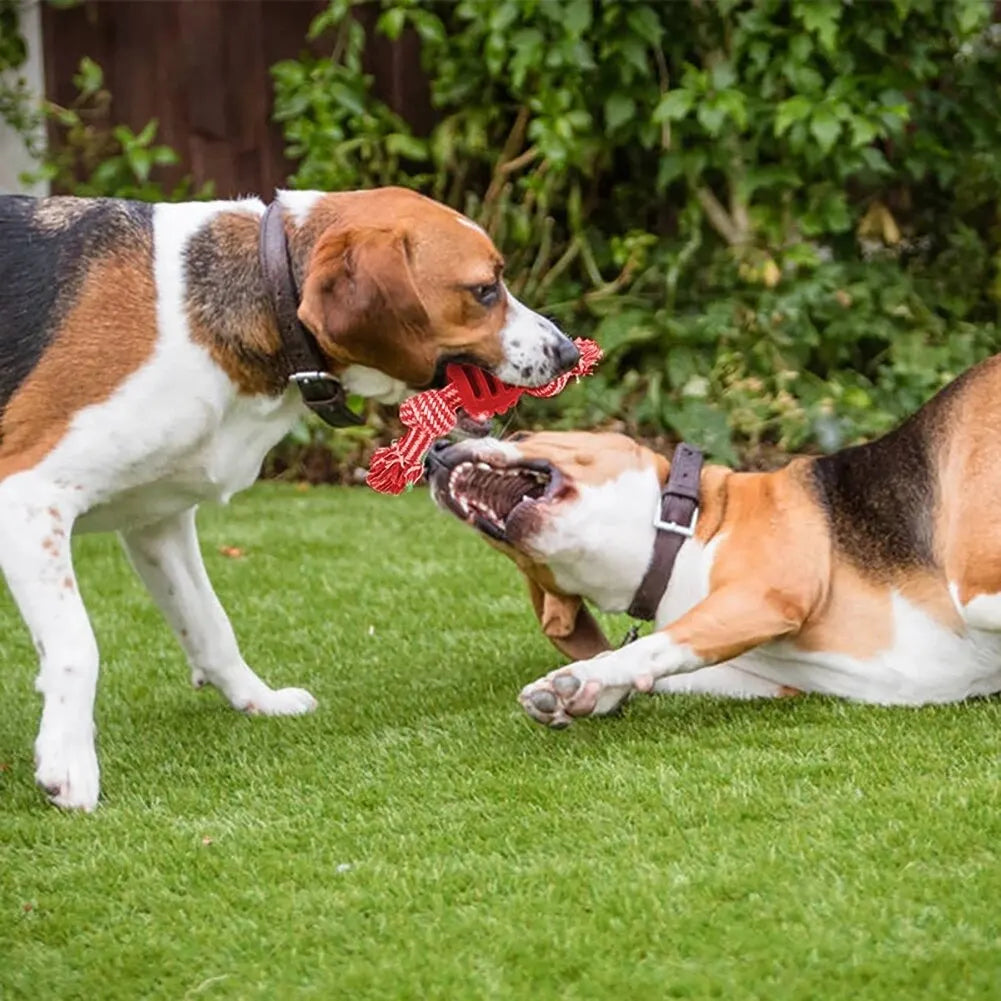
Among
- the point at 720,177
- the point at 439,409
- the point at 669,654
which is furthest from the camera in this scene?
the point at 720,177

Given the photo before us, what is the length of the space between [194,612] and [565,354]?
1.16m

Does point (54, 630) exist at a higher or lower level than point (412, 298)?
lower

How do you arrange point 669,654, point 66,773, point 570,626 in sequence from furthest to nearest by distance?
point 570,626 → point 669,654 → point 66,773

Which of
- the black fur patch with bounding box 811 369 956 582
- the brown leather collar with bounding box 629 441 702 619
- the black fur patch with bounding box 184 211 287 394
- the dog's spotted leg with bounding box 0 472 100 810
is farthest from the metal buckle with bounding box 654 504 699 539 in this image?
the dog's spotted leg with bounding box 0 472 100 810

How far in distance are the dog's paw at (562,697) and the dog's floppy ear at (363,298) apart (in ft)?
2.49

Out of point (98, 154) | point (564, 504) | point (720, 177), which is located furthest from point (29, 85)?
point (564, 504)

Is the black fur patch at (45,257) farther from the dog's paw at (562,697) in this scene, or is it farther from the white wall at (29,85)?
the white wall at (29,85)

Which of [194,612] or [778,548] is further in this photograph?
[194,612]

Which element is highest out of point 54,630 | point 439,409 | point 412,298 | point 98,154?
point 412,298

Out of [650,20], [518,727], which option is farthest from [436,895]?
[650,20]

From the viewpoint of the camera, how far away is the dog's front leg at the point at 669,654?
3721 millimetres

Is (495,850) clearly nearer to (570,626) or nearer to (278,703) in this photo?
(570,626)

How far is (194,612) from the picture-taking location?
440 centimetres

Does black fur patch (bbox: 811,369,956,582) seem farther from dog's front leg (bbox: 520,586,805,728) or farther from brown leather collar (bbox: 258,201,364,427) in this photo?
brown leather collar (bbox: 258,201,364,427)
